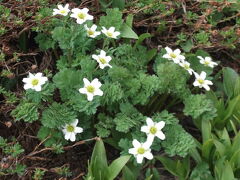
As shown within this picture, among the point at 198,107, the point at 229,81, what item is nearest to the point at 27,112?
the point at 198,107

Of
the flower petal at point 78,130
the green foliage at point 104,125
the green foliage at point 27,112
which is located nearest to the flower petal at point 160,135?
the green foliage at point 104,125

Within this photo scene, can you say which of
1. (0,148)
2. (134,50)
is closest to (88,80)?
(134,50)

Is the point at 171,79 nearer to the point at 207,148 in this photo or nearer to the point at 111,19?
the point at 207,148

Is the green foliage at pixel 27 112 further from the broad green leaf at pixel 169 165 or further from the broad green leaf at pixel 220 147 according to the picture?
the broad green leaf at pixel 220 147

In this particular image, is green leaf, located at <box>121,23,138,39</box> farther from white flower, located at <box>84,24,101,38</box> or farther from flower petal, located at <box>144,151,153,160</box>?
flower petal, located at <box>144,151,153,160</box>

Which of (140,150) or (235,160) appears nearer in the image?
(140,150)

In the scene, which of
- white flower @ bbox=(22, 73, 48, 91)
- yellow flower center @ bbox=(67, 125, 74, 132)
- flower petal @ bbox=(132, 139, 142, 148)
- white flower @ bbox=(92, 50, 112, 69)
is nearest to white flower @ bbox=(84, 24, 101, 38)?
white flower @ bbox=(92, 50, 112, 69)
